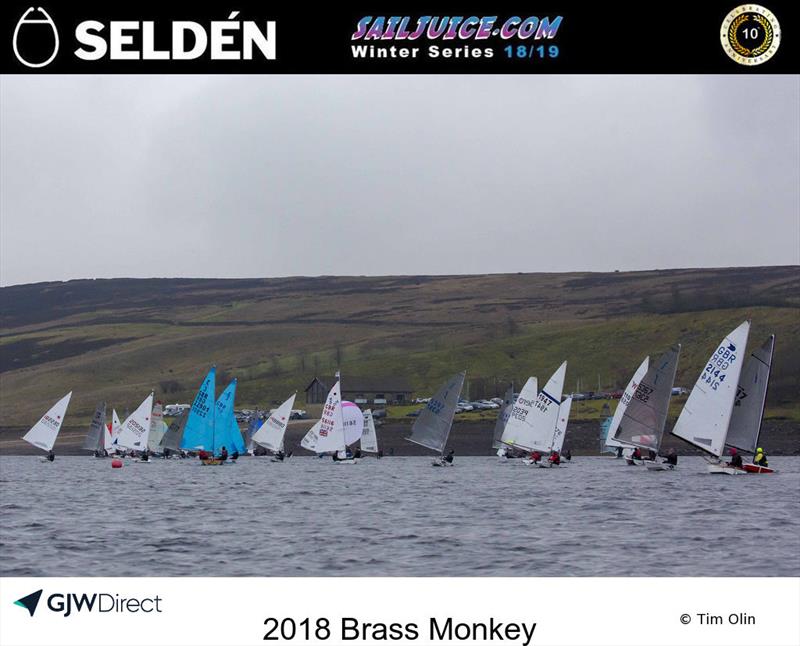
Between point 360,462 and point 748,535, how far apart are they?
66.4 meters

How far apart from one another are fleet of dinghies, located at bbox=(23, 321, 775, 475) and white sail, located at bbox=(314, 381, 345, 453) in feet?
0.30

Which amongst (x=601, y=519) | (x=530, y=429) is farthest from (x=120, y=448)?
(x=601, y=519)

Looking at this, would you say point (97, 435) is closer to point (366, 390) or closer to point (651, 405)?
point (651, 405)

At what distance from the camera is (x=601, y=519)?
3728cm

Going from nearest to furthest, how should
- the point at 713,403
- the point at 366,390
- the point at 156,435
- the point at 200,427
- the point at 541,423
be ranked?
the point at 713,403, the point at 541,423, the point at 200,427, the point at 156,435, the point at 366,390

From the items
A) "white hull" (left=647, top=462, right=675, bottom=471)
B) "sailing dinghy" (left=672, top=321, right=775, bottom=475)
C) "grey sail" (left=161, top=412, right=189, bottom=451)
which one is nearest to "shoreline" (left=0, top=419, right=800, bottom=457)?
"grey sail" (left=161, top=412, right=189, bottom=451)

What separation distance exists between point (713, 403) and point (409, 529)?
2944 cm

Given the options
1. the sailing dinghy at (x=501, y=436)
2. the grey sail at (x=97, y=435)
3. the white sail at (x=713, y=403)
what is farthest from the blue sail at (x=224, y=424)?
the white sail at (x=713, y=403)

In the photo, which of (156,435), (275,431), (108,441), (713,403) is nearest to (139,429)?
(275,431)

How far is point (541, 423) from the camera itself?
8206cm

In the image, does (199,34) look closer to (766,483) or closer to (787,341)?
(766,483)

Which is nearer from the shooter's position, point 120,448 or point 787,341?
point 120,448

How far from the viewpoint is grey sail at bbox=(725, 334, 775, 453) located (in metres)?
60.6

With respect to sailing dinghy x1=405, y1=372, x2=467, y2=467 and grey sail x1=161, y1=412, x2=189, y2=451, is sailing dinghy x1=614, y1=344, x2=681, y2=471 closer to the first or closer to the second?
sailing dinghy x1=405, y1=372, x2=467, y2=467
